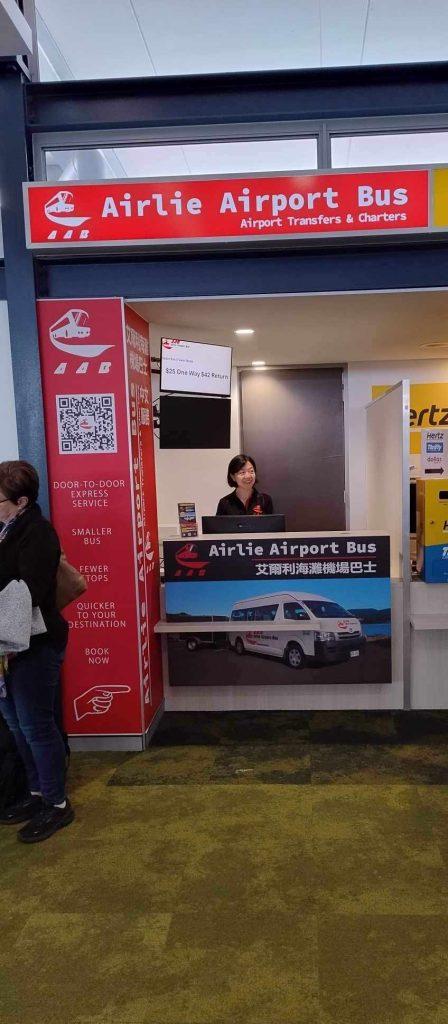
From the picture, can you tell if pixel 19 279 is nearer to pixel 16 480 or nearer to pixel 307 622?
pixel 16 480

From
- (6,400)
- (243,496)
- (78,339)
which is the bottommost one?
(243,496)

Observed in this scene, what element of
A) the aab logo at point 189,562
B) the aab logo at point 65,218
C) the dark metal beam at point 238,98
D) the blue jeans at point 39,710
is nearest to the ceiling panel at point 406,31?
the dark metal beam at point 238,98

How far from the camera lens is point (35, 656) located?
285 centimetres

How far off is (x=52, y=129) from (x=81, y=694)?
9.60ft

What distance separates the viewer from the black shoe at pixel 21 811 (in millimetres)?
3037

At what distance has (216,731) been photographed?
12.7 feet

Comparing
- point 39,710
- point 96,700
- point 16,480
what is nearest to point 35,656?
point 39,710

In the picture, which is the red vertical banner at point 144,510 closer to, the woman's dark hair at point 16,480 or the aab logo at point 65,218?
the aab logo at point 65,218

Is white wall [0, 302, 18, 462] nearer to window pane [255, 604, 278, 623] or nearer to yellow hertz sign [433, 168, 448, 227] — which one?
window pane [255, 604, 278, 623]

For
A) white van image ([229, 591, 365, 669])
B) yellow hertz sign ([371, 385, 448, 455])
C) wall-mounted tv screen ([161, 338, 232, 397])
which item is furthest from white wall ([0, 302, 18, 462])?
yellow hertz sign ([371, 385, 448, 455])

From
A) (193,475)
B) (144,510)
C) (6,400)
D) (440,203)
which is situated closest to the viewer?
(440,203)

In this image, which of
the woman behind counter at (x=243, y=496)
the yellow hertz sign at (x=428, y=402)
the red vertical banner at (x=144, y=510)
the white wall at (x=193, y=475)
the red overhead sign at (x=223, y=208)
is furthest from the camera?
the white wall at (x=193, y=475)

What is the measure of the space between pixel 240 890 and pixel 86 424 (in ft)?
7.34

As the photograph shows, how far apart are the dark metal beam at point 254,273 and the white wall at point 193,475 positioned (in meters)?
2.63
